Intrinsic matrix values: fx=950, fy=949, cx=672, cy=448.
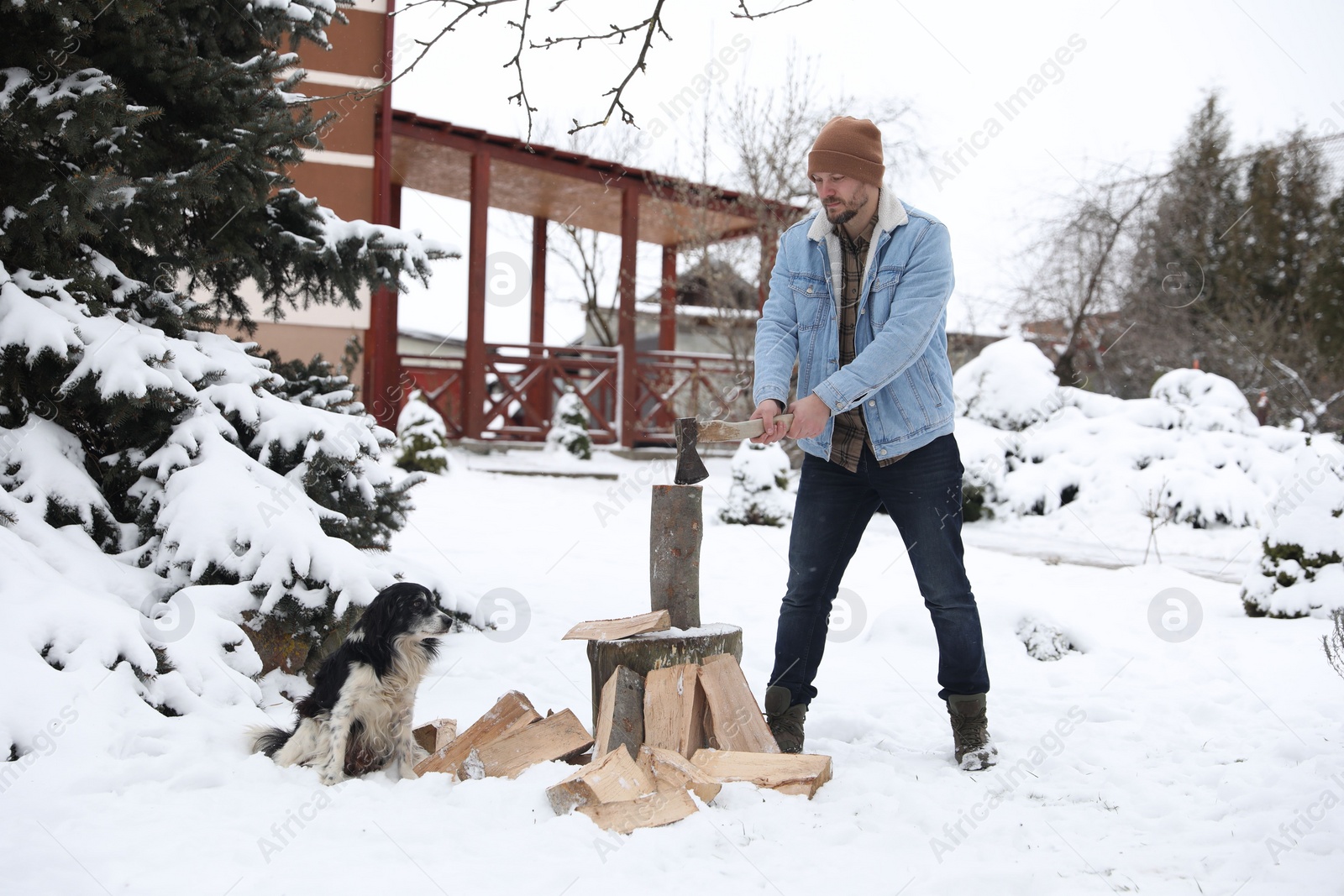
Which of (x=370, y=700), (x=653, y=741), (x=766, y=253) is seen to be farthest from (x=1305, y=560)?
(x=766, y=253)

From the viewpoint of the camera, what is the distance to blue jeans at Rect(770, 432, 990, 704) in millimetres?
3078

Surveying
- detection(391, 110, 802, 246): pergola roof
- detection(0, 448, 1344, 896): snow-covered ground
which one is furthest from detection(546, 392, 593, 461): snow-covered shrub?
detection(0, 448, 1344, 896): snow-covered ground

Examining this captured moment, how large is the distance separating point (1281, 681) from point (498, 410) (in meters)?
9.97

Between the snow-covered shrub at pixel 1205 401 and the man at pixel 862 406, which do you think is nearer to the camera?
the man at pixel 862 406

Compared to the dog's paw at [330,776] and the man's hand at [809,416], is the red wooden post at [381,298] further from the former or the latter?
the man's hand at [809,416]

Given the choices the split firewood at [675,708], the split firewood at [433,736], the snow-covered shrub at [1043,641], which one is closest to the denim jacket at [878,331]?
the split firewood at [675,708]

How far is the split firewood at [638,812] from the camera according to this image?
8.18 feet

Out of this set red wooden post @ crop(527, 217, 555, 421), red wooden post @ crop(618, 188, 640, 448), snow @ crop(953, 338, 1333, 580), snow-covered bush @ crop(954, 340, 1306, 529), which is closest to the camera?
snow @ crop(953, 338, 1333, 580)

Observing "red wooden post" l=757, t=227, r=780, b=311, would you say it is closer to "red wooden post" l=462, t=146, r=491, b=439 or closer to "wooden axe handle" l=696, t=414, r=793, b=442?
"red wooden post" l=462, t=146, r=491, b=439

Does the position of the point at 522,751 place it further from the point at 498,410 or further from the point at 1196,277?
the point at 1196,277

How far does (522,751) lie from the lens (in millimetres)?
3033

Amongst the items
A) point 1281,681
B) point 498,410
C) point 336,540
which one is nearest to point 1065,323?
point 498,410

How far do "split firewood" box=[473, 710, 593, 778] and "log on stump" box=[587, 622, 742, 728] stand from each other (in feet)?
0.28

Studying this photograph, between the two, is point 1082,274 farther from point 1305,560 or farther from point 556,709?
point 556,709
